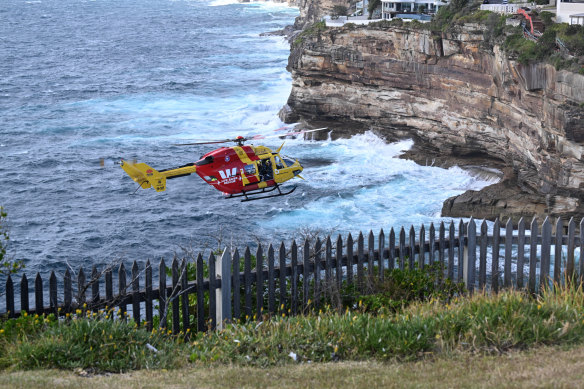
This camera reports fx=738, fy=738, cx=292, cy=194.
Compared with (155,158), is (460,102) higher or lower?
higher

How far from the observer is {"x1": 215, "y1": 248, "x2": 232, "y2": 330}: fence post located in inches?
428

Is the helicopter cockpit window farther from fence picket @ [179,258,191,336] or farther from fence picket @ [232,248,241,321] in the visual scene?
fence picket @ [232,248,241,321]

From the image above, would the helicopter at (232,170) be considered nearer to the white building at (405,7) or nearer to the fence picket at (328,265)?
the fence picket at (328,265)

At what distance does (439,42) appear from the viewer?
1457 inches

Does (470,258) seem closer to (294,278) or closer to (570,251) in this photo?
(570,251)

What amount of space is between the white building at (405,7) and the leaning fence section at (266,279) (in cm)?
3553

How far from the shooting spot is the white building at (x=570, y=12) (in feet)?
107

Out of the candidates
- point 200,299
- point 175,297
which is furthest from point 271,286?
point 175,297

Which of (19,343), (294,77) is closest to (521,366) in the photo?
(19,343)

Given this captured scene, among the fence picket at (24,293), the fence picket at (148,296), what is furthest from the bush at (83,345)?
the fence picket at (148,296)

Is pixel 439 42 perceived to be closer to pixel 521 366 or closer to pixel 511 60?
pixel 511 60

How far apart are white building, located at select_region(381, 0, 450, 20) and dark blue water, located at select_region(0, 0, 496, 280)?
8.65 metres

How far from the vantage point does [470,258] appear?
12.3 metres

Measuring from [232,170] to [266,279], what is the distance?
11018 millimetres
